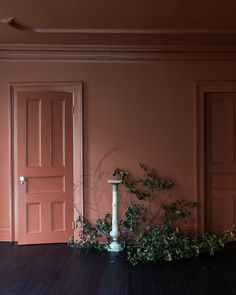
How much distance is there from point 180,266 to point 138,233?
0.87 metres

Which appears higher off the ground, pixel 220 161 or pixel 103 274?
pixel 220 161

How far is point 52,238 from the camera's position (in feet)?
15.7

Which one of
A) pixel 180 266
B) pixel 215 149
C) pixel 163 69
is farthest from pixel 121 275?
pixel 163 69

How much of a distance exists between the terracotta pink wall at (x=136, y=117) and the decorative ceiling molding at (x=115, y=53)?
0.26 feet

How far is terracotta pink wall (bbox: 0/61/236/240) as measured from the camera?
189 inches

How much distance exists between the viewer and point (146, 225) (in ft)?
15.8

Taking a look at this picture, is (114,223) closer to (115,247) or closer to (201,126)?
(115,247)

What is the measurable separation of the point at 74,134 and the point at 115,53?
1.23 m

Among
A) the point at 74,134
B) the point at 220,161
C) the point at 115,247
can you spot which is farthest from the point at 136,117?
the point at 115,247

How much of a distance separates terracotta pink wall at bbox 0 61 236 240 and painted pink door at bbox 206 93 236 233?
0.27 metres

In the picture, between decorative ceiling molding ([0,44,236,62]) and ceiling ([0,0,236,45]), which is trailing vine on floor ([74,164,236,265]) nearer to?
decorative ceiling molding ([0,44,236,62])

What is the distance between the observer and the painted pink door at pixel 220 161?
4922mm

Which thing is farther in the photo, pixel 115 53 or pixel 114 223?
pixel 115 53

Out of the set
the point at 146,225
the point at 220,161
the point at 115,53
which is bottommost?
the point at 146,225
